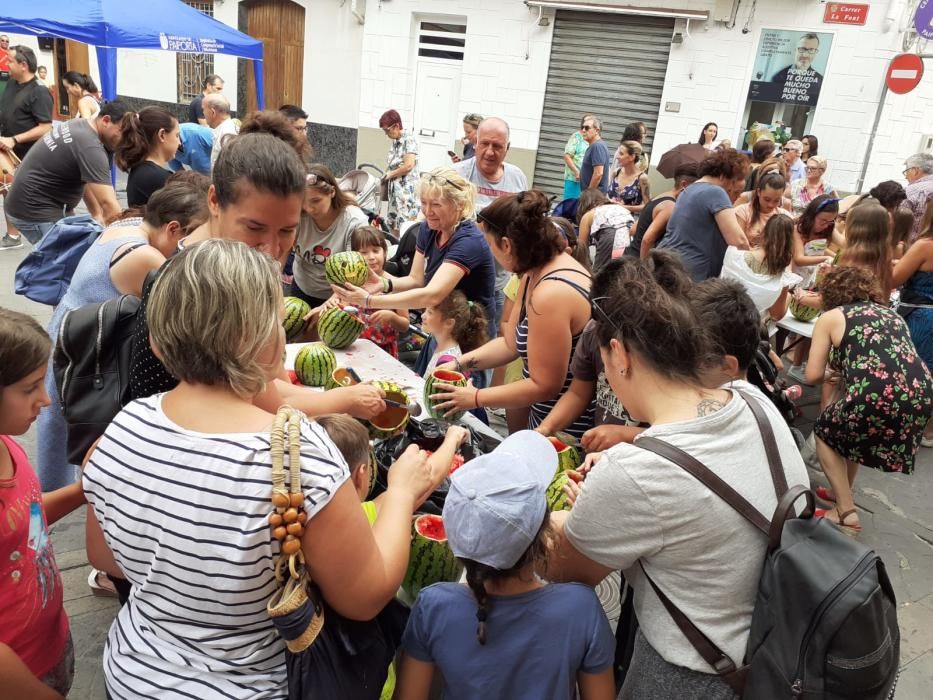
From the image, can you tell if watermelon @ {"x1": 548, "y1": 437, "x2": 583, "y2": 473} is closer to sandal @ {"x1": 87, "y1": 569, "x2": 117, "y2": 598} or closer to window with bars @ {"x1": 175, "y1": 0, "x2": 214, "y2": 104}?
sandal @ {"x1": 87, "y1": 569, "x2": 117, "y2": 598}

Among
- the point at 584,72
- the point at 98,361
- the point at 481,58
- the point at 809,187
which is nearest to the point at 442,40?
the point at 481,58

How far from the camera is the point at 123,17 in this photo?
26.7 feet

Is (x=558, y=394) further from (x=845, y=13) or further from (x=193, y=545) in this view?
(x=845, y=13)

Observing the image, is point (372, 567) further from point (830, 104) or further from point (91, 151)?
point (830, 104)

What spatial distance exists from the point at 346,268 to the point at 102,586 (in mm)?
1731

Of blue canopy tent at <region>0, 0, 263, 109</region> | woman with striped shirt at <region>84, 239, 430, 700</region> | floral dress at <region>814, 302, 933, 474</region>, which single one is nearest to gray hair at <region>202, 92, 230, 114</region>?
blue canopy tent at <region>0, 0, 263, 109</region>

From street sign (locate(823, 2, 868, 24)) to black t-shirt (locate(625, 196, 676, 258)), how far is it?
22.5ft

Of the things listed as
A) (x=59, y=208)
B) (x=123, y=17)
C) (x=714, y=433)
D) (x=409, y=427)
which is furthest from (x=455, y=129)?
(x=714, y=433)

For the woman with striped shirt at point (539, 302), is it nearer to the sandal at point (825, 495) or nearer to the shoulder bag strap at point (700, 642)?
the shoulder bag strap at point (700, 642)

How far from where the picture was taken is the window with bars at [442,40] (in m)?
12.7

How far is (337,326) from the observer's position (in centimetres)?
339

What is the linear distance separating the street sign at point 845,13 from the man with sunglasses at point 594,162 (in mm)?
A: 4649

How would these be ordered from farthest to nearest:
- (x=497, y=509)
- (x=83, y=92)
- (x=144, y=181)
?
(x=83, y=92), (x=144, y=181), (x=497, y=509)

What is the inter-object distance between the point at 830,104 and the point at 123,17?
10.1 m
